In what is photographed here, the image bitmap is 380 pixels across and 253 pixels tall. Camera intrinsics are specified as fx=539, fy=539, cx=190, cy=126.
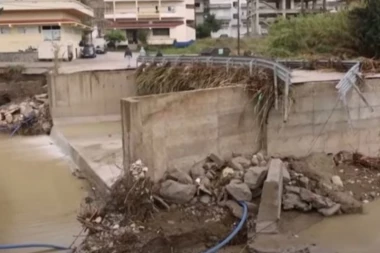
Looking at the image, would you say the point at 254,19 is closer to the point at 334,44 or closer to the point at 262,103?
the point at 334,44

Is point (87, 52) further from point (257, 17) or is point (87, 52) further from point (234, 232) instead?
point (234, 232)

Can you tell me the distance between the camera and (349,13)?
66.2 ft

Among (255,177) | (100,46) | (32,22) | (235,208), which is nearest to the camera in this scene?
(235,208)

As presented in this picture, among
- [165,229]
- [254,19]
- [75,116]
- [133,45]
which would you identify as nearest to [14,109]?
[75,116]

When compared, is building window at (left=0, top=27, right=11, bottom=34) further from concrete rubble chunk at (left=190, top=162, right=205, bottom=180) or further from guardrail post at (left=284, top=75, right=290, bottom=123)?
concrete rubble chunk at (left=190, top=162, right=205, bottom=180)

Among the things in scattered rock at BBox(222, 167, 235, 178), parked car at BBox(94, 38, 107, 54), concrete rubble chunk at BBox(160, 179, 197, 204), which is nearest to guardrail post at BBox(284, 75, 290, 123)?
scattered rock at BBox(222, 167, 235, 178)

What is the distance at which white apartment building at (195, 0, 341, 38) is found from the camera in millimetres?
54763

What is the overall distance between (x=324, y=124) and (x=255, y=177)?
3025mm

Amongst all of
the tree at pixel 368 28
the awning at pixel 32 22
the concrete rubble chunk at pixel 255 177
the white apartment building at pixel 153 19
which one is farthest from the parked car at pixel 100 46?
the concrete rubble chunk at pixel 255 177

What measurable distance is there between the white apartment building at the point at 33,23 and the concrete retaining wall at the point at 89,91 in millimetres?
17348

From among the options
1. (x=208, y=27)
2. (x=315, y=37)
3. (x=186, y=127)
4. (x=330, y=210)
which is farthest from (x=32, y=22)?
(x=330, y=210)

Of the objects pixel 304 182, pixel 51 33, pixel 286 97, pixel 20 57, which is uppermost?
pixel 51 33

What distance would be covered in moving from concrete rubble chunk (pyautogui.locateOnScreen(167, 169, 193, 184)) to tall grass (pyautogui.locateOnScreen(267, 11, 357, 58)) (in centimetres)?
1142

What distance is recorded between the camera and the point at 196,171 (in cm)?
1006
